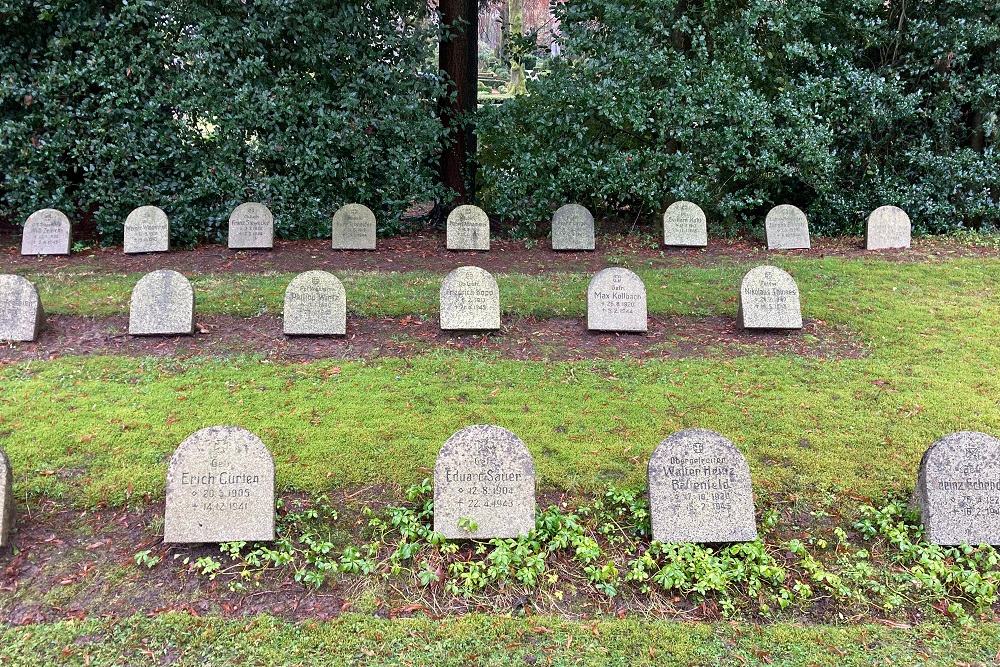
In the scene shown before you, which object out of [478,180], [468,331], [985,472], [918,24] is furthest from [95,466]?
[918,24]

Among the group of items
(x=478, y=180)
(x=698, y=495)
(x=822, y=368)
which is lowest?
(x=698, y=495)

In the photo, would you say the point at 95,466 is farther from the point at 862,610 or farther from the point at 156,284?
the point at 862,610

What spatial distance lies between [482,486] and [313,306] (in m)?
3.93

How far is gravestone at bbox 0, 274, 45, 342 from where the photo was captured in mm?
7590

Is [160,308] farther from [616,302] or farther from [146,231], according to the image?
[616,302]

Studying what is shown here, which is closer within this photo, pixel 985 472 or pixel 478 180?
pixel 985 472

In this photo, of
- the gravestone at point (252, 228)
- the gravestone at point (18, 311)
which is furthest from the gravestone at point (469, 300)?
the gravestone at point (252, 228)

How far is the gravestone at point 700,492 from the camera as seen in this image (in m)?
4.38

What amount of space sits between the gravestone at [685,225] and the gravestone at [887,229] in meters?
2.32

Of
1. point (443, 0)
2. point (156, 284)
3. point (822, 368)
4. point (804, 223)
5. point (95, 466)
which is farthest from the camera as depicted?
point (443, 0)

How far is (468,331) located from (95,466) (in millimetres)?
3687

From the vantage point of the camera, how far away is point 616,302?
7918mm

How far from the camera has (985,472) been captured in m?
4.41

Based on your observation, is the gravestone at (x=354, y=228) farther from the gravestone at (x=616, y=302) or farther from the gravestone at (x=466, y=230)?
the gravestone at (x=616, y=302)
